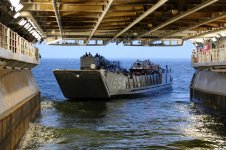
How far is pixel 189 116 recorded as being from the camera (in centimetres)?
3734

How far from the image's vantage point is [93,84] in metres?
49.7

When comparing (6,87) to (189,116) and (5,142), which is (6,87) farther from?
(189,116)

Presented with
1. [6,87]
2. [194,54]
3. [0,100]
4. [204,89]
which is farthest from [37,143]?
[194,54]

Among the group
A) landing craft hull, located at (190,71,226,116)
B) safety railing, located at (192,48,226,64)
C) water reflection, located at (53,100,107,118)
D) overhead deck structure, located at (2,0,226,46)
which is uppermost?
overhead deck structure, located at (2,0,226,46)

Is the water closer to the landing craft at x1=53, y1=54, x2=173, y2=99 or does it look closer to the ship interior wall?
the ship interior wall

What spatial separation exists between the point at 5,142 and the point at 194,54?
33080 mm

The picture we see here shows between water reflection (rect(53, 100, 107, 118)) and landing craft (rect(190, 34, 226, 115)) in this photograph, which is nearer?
landing craft (rect(190, 34, 226, 115))

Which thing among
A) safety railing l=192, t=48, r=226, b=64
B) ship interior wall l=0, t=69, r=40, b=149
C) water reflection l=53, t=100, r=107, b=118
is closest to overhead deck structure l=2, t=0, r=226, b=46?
safety railing l=192, t=48, r=226, b=64

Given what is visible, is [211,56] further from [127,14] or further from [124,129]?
[124,129]

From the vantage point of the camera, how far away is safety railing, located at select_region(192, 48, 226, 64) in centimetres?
3484

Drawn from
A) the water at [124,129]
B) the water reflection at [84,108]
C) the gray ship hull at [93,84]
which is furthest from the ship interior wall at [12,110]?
the gray ship hull at [93,84]

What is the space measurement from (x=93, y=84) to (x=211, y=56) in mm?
15311

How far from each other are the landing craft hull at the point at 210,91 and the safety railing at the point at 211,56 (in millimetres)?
1267

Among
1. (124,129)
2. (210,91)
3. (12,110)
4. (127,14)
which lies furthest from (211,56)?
(12,110)
